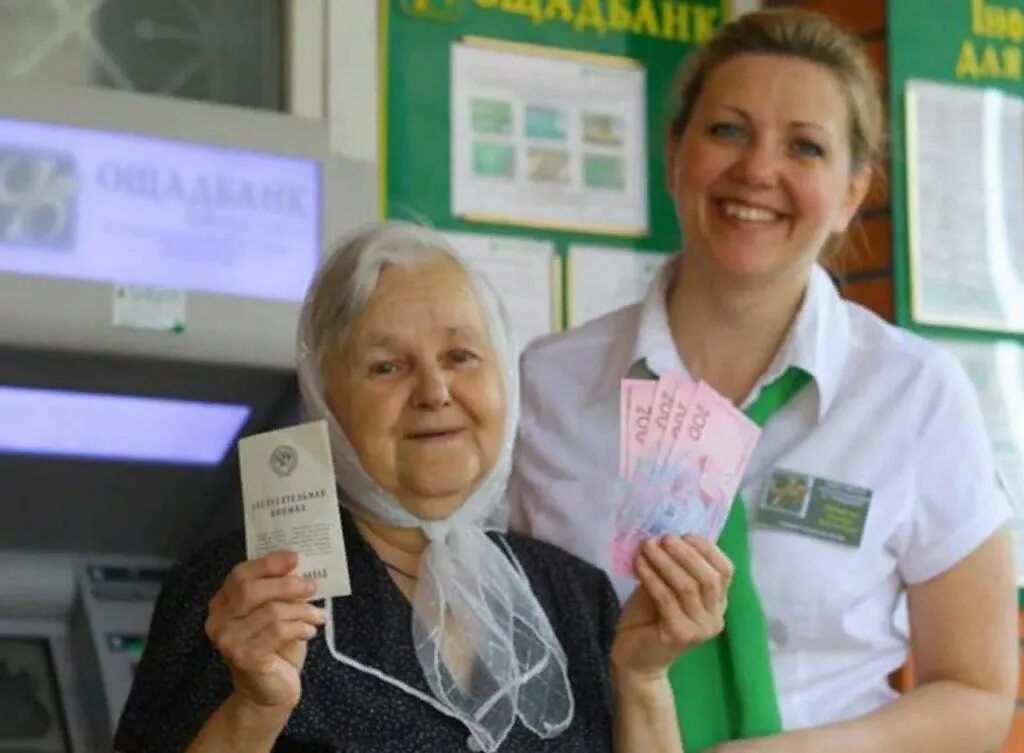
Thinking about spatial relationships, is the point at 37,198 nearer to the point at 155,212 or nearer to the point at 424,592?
the point at 155,212

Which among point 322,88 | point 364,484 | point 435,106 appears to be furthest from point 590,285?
point 364,484

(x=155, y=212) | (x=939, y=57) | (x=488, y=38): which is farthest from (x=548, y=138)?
(x=155, y=212)

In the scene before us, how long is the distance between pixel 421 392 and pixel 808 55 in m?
0.73

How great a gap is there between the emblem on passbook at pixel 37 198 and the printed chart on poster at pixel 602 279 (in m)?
1.01

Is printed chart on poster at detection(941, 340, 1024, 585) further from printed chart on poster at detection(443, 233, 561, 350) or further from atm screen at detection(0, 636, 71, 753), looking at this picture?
atm screen at detection(0, 636, 71, 753)

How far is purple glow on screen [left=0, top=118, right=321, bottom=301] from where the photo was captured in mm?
2430

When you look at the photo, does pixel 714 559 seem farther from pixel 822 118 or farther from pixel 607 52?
pixel 607 52

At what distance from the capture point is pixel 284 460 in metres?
1.70

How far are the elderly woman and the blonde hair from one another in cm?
51

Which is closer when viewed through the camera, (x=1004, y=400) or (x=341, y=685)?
(x=341, y=685)

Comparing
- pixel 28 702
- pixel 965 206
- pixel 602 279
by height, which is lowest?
pixel 28 702

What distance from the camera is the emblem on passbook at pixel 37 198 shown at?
2418 millimetres

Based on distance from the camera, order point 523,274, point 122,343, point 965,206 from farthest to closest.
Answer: point 965,206, point 523,274, point 122,343

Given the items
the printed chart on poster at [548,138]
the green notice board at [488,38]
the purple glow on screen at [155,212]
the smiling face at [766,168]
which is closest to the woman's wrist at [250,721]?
the smiling face at [766,168]
